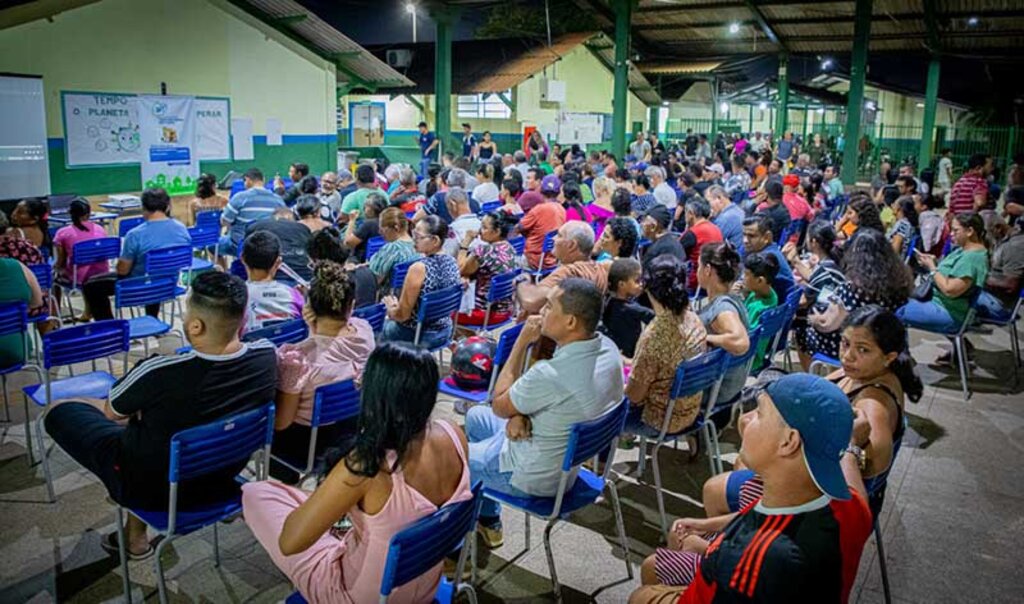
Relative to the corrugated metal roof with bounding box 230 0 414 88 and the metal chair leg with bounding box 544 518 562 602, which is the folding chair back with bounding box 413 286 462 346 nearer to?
the metal chair leg with bounding box 544 518 562 602

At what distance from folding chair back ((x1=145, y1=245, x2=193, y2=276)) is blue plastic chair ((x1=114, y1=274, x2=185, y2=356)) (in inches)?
15.5

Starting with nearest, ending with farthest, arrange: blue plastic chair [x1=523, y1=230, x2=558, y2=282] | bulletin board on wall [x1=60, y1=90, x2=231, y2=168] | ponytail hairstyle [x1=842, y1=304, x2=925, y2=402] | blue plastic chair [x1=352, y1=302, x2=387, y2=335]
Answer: ponytail hairstyle [x1=842, y1=304, x2=925, y2=402]
blue plastic chair [x1=352, y1=302, x2=387, y2=335]
blue plastic chair [x1=523, y1=230, x2=558, y2=282]
bulletin board on wall [x1=60, y1=90, x2=231, y2=168]

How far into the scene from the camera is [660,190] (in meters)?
9.29

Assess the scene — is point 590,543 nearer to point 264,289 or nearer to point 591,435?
point 591,435

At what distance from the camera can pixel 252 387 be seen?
2.81m

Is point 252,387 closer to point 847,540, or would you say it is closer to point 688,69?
point 847,540

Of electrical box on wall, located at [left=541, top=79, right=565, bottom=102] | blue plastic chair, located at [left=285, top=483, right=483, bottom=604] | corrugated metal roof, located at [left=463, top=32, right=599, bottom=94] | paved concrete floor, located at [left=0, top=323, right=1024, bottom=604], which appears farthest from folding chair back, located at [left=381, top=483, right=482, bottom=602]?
electrical box on wall, located at [left=541, top=79, right=565, bottom=102]

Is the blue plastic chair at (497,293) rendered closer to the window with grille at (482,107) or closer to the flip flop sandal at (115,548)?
the flip flop sandal at (115,548)

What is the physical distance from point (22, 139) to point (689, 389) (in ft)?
32.0

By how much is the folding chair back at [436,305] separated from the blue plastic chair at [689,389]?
1.70 meters

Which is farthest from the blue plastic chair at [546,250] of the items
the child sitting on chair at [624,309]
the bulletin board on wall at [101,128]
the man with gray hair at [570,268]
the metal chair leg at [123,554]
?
the bulletin board on wall at [101,128]

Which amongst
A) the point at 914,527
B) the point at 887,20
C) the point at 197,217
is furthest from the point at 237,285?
the point at 887,20

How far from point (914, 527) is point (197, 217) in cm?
754

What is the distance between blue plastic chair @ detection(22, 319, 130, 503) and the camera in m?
3.55
